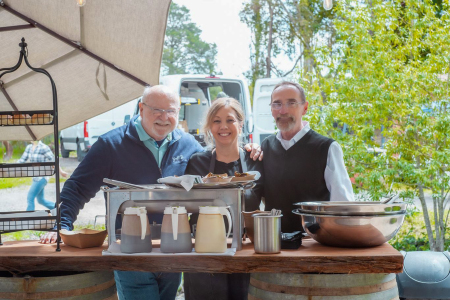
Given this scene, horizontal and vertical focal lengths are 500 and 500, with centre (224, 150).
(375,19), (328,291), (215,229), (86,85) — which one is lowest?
(328,291)

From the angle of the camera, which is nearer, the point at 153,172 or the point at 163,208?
the point at 163,208

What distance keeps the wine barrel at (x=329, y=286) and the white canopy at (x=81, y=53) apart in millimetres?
1323

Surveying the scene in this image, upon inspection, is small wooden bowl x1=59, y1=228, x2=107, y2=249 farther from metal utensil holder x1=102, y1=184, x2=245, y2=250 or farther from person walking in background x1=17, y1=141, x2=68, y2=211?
person walking in background x1=17, y1=141, x2=68, y2=211

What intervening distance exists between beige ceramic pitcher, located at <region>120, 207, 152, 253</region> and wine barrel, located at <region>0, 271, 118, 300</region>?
0.20 m

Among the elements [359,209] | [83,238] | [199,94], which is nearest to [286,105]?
[359,209]

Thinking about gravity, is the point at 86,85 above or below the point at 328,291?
above

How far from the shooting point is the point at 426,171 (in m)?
4.89

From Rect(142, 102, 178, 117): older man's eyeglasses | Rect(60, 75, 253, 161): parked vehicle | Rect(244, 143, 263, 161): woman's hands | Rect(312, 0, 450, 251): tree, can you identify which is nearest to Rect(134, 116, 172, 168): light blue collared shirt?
Rect(142, 102, 178, 117): older man's eyeglasses

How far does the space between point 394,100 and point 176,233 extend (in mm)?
3672

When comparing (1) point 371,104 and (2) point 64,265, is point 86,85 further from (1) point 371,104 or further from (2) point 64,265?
(1) point 371,104

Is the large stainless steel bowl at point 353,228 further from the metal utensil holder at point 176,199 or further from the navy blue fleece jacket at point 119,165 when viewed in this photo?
the navy blue fleece jacket at point 119,165

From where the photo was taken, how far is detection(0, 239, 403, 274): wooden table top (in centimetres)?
193

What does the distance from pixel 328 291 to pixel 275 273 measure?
0.21 metres

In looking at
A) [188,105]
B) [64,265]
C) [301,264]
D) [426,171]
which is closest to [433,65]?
[426,171]
